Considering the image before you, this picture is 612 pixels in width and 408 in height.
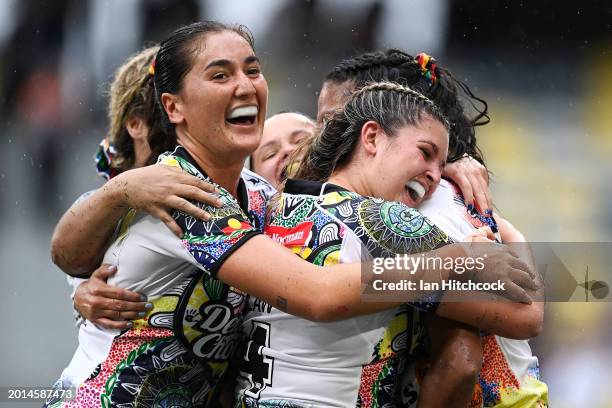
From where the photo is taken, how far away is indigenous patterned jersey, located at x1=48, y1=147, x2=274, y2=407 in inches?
87.6

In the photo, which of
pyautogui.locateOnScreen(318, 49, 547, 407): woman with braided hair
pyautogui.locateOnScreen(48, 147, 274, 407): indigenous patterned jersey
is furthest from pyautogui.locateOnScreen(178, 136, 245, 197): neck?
pyautogui.locateOnScreen(318, 49, 547, 407): woman with braided hair

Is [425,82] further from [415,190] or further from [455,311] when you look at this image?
[455,311]

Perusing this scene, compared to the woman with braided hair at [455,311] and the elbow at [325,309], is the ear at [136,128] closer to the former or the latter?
the woman with braided hair at [455,311]

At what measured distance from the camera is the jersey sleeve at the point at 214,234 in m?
2.05

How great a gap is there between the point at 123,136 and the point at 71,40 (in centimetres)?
350

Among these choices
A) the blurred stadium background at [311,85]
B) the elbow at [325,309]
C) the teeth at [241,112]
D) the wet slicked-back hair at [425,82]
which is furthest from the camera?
the blurred stadium background at [311,85]

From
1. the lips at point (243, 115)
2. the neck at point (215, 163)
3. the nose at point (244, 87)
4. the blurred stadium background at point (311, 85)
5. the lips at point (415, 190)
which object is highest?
the blurred stadium background at point (311, 85)

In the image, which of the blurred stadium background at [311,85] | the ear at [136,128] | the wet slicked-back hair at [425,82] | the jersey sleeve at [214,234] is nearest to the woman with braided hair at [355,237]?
the jersey sleeve at [214,234]

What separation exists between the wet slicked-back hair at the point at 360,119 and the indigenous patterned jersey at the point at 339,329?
153 millimetres

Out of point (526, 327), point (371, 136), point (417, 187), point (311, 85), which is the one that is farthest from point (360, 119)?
point (311, 85)

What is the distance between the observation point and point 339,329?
2.08m

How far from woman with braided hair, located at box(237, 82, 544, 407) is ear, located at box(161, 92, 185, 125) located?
34cm

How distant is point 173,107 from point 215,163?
0.17 meters

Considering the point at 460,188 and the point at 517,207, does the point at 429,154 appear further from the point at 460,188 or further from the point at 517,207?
the point at 517,207
